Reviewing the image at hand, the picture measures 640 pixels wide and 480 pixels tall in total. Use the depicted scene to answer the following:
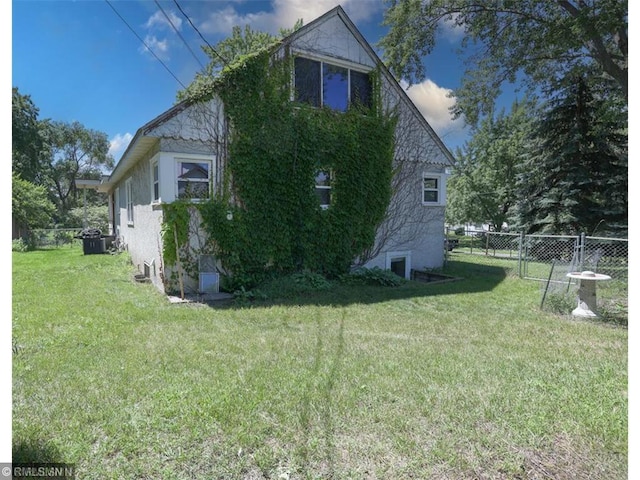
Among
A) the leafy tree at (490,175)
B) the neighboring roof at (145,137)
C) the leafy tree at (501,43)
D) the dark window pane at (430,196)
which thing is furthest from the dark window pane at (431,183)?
the leafy tree at (490,175)

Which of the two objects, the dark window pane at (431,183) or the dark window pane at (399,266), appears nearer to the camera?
the dark window pane at (399,266)

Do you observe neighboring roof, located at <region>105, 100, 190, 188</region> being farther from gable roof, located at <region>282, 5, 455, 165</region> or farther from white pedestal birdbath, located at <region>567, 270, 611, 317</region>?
white pedestal birdbath, located at <region>567, 270, 611, 317</region>

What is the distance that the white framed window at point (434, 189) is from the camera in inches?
469

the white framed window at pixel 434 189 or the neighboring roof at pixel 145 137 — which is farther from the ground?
the neighboring roof at pixel 145 137

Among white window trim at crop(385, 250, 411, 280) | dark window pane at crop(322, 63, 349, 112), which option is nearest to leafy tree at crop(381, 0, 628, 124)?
dark window pane at crop(322, 63, 349, 112)

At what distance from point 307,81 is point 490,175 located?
2334 cm

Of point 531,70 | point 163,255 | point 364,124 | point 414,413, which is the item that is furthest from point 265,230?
point 531,70

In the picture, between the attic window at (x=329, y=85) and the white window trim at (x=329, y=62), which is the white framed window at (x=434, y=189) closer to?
the attic window at (x=329, y=85)

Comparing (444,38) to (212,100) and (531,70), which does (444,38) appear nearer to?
(531,70)

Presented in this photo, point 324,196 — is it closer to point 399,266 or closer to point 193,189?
point 193,189

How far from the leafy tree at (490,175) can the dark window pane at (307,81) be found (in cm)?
2170

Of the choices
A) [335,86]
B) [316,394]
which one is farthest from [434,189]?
[316,394]

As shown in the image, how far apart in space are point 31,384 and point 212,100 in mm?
6464

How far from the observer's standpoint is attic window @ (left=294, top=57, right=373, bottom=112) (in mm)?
→ 9250
